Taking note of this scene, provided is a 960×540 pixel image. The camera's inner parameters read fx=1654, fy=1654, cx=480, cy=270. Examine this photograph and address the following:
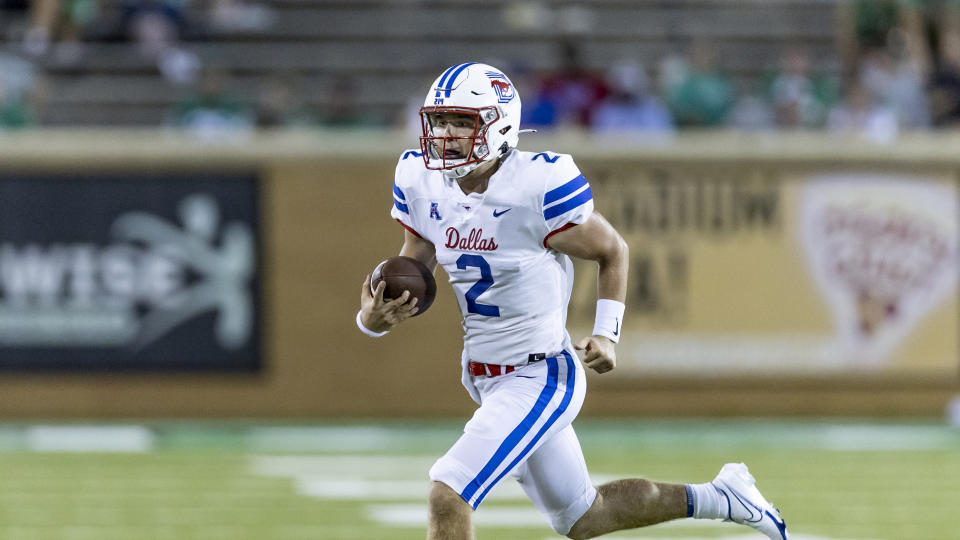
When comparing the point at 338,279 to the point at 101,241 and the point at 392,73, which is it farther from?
the point at 392,73

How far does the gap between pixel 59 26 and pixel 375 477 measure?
6721 millimetres

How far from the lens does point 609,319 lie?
4.83m

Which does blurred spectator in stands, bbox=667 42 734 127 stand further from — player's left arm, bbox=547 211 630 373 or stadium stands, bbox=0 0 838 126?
player's left arm, bbox=547 211 630 373

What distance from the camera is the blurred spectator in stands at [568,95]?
11.5 metres

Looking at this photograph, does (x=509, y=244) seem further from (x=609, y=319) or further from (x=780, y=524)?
(x=780, y=524)

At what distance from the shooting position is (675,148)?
34.1 feet

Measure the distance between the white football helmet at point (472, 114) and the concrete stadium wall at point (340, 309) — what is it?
17.7ft

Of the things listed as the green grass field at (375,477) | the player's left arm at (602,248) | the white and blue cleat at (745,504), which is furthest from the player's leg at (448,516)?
the green grass field at (375,477)

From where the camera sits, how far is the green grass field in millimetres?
6707

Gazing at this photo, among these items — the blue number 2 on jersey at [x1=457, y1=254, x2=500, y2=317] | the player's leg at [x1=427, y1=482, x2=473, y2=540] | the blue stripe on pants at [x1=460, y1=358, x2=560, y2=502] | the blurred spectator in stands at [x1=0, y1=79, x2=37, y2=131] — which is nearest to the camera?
the player's leg at [x1=427, y1=482, x2=473, y2=540]

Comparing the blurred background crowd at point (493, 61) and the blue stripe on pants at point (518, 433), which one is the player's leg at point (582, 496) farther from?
the blurred background crowd at point (493, 61)

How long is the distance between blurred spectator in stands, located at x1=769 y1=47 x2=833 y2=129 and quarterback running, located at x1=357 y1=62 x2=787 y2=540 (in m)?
7.27

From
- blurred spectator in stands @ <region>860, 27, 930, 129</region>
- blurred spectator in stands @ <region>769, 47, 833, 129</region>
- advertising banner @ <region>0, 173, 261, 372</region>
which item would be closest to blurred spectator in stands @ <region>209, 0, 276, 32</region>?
advertising banner @ <region>0, 173, 261, 372</region>

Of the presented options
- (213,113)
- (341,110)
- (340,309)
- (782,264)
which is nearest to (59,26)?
(213,113)
